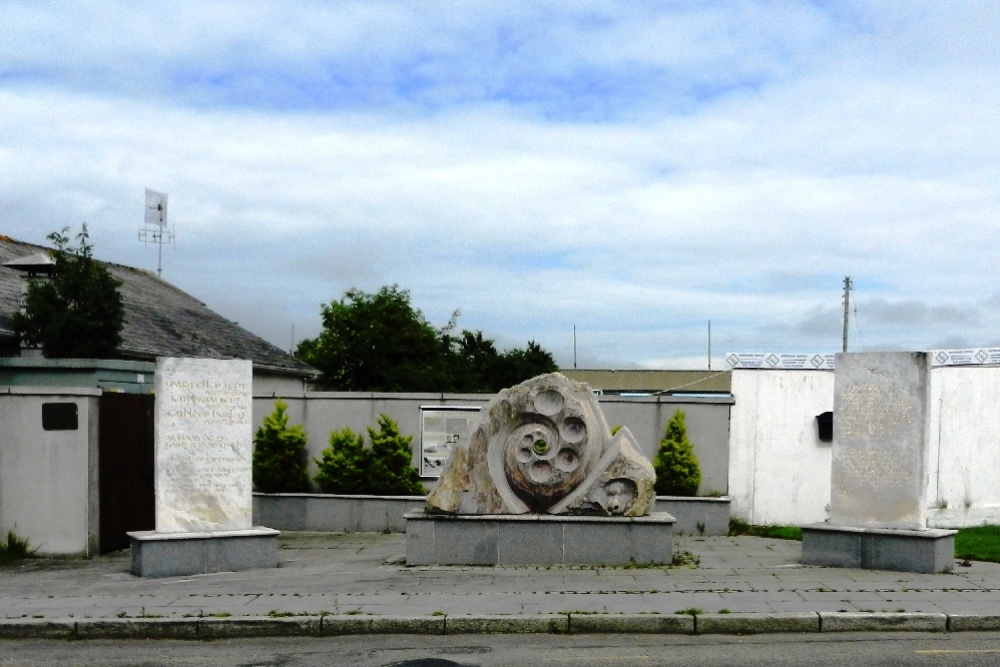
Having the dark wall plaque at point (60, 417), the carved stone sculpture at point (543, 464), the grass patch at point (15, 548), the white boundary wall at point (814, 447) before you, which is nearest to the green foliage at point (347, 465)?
the carved stone sculpture at point (543, 464)

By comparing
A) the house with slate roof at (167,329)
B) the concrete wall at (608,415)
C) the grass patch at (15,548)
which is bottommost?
the grass patch at (15,548)

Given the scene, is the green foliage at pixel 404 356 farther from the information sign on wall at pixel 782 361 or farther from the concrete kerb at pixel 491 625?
the concrete kerb at pixel 491 625

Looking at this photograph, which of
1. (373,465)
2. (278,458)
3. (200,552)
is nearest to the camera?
(200,552)

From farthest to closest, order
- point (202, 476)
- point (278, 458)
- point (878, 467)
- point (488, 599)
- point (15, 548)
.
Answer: point (278, 458) < point (15, 548) < point (878, 467) < point (202, 476) < point (488, 599)

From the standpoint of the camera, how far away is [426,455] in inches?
763

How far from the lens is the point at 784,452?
20266 mm

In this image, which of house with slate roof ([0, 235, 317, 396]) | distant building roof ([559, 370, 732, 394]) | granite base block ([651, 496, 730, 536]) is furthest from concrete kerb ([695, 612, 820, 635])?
distant building roof ([559, 370, 732, 394])

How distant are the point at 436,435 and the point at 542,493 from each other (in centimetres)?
510

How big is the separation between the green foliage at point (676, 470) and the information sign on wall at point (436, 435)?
3576 millimetres

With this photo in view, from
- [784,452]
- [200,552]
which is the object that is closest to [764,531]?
[784,452]

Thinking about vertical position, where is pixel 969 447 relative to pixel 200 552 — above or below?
above

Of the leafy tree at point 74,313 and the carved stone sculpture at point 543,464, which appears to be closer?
the carved stone sculpture at point 543,464

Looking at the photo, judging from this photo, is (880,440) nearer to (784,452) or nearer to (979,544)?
(979,544)

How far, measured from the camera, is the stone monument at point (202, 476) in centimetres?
1351
